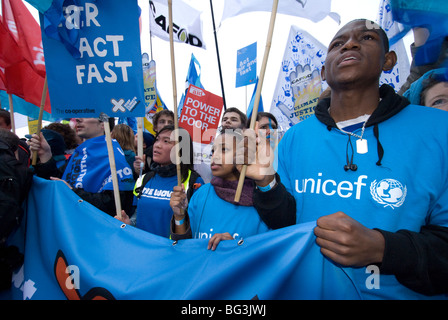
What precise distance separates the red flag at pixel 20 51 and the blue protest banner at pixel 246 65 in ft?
14.2

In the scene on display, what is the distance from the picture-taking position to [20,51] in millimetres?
2945

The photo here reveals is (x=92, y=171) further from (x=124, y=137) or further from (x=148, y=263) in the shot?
(x=124, y=137)

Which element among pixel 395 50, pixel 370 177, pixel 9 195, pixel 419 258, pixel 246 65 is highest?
pixel 246 65

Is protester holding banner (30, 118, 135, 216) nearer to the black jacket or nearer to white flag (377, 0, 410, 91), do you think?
the black jacket

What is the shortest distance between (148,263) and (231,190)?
719 mm

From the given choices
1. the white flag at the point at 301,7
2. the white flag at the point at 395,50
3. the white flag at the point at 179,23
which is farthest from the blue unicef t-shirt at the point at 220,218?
the white flag at the point at 179,23

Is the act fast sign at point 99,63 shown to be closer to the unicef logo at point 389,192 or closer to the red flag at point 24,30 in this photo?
the red flag at point 24,30

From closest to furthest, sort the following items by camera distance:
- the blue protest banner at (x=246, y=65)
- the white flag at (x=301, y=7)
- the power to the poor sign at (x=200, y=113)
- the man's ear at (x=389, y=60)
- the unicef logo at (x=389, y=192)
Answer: the unicef logo at (x=389, y=192) < the man's ear at (x=389, y=60) < the white flag at (x=301, y=7) < the power to the poor sign at (x=200, y=113) < the blue protest banner at (x=246, y=65)

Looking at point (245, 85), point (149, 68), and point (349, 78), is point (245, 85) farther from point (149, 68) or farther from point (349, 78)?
point (349, 78)

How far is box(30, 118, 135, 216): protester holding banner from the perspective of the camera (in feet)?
7.47

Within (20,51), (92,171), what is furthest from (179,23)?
(92,171)

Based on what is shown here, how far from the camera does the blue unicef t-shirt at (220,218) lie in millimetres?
1682
